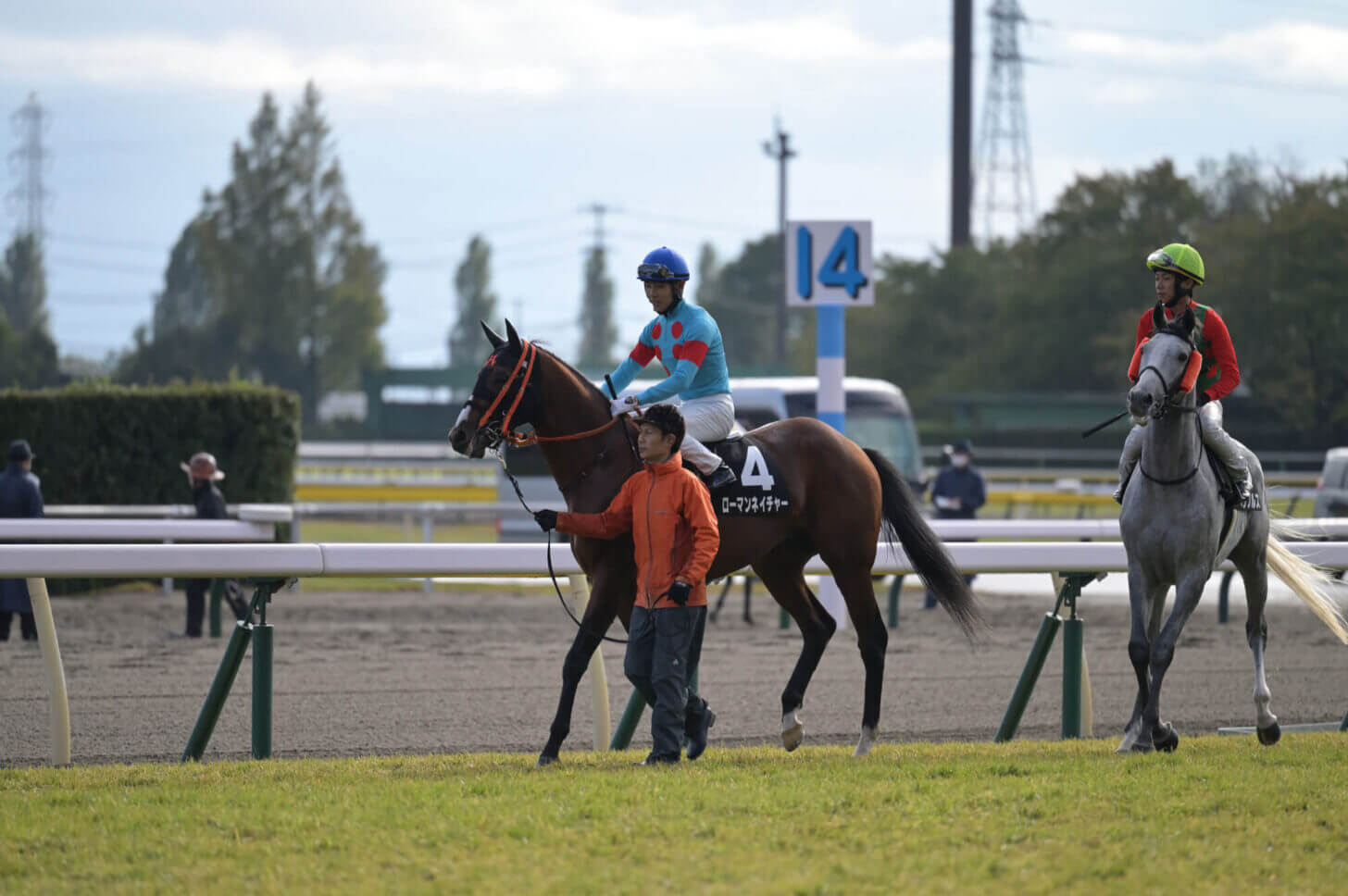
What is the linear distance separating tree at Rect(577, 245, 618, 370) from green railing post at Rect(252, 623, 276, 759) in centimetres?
8321

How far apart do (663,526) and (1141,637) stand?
6.56ft

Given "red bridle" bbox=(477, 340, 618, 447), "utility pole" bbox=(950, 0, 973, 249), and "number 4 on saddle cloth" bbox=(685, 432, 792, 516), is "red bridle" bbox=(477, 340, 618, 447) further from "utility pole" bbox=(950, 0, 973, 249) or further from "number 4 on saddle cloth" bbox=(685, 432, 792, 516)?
"utility pole" bbox=(950, 0, 973, 249)

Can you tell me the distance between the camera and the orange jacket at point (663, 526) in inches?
223

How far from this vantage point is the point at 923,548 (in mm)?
6633

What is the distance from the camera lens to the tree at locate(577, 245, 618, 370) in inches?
3568

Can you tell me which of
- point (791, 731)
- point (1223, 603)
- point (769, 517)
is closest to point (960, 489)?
point (1223, 603)

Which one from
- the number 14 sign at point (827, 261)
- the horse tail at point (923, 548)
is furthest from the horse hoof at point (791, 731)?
the number 14 sign at point (827, 261)

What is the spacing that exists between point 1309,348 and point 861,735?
3311cm

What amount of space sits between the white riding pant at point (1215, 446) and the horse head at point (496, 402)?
2.33m

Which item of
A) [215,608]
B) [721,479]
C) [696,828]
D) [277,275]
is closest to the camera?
[696,828]

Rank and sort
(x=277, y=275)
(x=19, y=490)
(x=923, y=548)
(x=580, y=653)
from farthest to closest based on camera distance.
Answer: (x=277, y=275) < (x=19, y=490) < (x=923, y=548) < (x=580, y=653)

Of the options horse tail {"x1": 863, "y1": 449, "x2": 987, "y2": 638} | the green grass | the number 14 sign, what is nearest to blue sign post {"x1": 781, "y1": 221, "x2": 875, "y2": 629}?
the number 14 sign

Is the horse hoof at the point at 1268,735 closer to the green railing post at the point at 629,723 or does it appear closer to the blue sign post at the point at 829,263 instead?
the green railing post at the point at 629,723

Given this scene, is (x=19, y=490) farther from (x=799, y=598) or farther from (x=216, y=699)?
(x=799, y=598)
